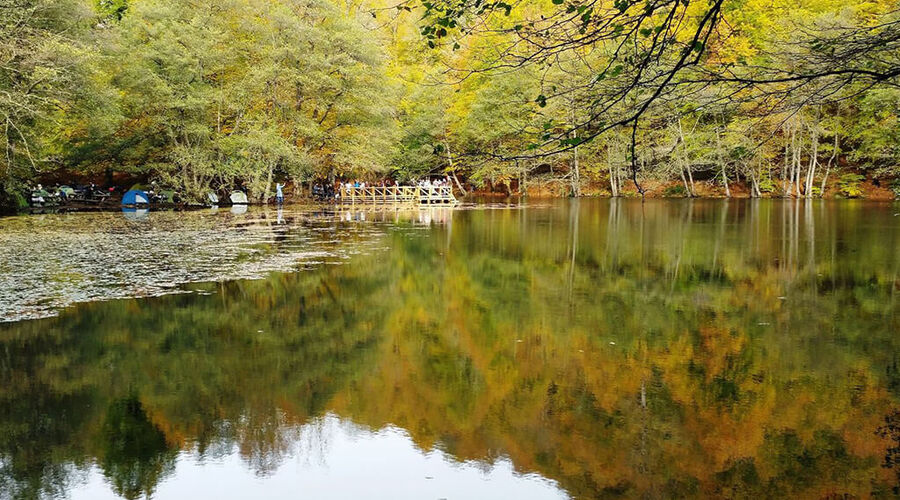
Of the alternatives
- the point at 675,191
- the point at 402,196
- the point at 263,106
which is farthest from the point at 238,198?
the point at 675,191

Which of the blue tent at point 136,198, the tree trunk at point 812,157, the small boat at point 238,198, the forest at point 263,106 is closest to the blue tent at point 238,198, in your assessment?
the small boat at point 238,198

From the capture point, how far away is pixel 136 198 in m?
37.0

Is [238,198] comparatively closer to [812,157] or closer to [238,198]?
[238,198]

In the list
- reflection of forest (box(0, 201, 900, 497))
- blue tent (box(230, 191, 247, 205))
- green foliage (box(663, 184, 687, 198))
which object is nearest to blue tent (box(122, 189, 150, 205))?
blue tent (box(230, 191, 247, 205))

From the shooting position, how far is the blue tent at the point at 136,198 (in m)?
36.8

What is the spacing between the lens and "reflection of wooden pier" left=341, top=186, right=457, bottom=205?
140ft

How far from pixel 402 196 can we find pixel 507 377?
132 ft

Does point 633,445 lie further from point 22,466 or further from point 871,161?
point 871,161

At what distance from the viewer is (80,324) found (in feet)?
26.3

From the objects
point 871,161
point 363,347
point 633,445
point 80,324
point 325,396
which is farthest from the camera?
point 871,161

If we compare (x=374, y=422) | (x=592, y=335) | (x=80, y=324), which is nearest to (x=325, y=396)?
(x=374, y=422)

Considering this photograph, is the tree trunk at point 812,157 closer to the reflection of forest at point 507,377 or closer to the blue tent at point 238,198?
the blue tent at point 238,198

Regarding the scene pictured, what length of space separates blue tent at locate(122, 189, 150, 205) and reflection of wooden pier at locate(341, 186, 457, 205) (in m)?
12.0

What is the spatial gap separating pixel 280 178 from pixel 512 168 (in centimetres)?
1790
